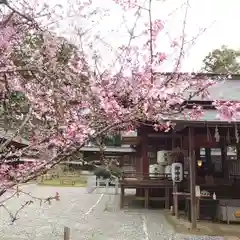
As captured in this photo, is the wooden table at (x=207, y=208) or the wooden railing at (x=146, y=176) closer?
the wooden table at (x=207, y=208)

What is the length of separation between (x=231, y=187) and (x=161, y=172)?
3964 mm

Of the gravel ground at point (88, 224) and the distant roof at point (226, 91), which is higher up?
the distant roof at point (226, 91)

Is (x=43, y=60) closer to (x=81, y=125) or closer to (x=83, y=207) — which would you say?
(x=81, y=125)

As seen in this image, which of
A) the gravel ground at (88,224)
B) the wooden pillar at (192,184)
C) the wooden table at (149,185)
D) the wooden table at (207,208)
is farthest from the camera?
the wooden table at (149,185)

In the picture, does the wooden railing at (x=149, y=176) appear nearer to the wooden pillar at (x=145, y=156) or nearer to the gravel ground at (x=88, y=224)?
the wooden pillar at (x=145, y=156)

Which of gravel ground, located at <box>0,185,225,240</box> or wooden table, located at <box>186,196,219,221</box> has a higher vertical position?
wooden table, located at <box>186,196,219,221</box>

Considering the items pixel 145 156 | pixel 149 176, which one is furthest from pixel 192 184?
pixel 145 156

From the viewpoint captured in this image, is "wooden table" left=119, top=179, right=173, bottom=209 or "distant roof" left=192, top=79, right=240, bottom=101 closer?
"distant roof" left=192, top=79, right=240, bottom=101

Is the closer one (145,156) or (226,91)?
(226,91)

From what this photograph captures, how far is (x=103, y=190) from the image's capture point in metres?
21.8

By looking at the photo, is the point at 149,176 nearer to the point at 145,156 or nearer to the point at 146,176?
the point at 146,176

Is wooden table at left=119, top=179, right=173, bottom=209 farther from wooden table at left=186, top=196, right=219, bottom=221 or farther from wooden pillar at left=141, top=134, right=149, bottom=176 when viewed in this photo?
wooden table at left=186, top=196, right=219, bottom=221

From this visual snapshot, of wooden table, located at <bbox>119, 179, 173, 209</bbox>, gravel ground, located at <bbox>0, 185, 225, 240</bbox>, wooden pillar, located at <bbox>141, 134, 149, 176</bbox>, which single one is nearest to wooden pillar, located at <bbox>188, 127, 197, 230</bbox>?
gravel ground, located at <bbox>0, 185, 225, 240</bbox>

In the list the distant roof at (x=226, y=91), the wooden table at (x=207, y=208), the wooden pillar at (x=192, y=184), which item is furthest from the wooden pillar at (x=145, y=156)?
the wooden pillar at (x=192, y=184)
